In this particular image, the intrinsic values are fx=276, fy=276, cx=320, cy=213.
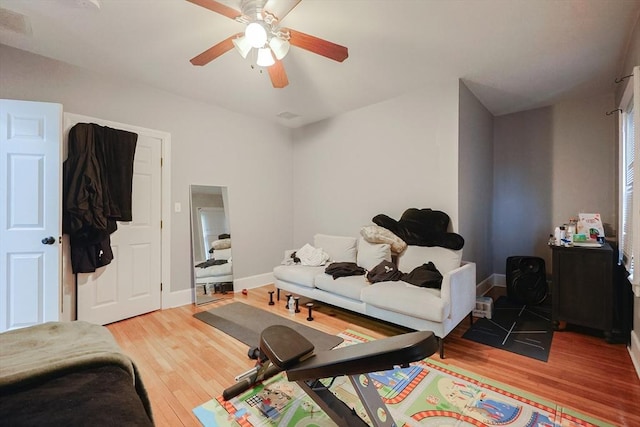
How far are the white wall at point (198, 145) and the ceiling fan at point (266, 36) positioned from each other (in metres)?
1.46

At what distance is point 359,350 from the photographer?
128 centimetres

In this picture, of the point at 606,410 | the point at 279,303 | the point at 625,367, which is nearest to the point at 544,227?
the point at 625,367

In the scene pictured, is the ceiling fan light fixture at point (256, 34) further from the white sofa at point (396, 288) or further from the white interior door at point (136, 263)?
the white sofa at point (396, 288)

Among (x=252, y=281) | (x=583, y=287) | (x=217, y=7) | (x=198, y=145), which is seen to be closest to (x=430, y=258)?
(x=583, y=287)

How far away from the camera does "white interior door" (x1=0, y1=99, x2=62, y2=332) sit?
90.0 inches

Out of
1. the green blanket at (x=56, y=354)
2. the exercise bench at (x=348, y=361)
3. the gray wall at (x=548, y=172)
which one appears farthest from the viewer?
the gray wall at (x=548, y=172)

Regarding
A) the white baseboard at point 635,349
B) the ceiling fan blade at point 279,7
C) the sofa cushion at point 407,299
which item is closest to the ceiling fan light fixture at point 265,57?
the ceiling fan blade at point 279,7

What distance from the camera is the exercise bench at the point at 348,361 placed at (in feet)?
3.86

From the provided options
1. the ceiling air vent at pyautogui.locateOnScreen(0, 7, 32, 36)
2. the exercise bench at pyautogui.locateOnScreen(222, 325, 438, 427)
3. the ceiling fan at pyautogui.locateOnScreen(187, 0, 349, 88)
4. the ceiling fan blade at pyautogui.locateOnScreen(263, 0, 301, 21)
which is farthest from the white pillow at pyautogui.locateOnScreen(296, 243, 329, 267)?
the ceiling air vent at pyautogui.locateOnScreen(0, 7, 32, 36)

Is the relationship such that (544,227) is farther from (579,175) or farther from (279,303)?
(279,303)

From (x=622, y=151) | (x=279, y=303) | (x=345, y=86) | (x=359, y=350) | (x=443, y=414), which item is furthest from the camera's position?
(x=279, y=303)

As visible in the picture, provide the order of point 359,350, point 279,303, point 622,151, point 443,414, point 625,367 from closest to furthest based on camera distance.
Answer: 1. point 359,350
2. point 443,414
3. point 625,367
4. point 622,151
5. point 279,303

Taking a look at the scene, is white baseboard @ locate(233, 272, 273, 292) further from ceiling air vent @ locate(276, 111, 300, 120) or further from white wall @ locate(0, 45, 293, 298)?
ceiling air vent @ locate(276, 111, 300, 120)

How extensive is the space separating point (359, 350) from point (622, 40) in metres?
3.34
